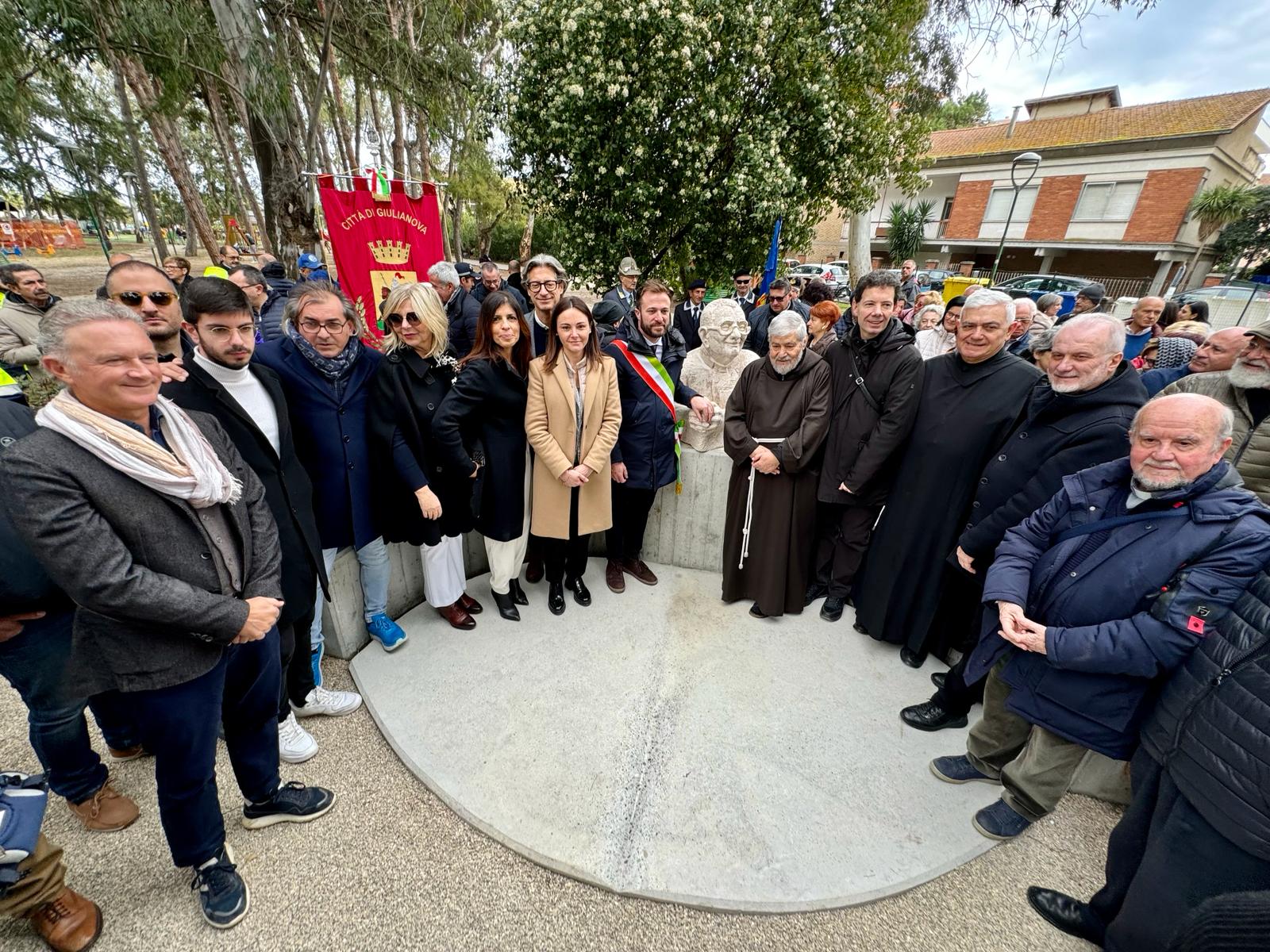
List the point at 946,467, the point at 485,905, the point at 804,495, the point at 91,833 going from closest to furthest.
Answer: the point at 485,905, the point at 91,833, the point at 946,467, the point at 804,495

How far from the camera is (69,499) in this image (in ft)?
4.34

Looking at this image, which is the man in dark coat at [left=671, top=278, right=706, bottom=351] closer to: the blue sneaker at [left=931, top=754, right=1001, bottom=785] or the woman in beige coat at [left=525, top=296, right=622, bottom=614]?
the woman in beige coat at [left=525, top=296, right=622, bottom=614]

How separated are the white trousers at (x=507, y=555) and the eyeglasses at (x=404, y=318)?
3.20ft

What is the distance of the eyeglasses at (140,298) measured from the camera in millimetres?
2094

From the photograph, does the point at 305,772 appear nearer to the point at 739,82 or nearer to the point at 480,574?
the point at 480,574

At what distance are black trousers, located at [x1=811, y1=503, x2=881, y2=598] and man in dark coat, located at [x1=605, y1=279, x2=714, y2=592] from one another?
1051 millimetres

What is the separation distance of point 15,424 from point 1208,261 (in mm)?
35389

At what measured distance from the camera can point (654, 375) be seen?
336cm

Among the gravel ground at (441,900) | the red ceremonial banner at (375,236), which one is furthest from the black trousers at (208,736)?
the red ceremonial banner at (375,236)

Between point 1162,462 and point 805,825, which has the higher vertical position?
point 1162,462

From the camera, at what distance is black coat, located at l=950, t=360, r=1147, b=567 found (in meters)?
2.16

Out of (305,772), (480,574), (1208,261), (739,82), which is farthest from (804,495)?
(1208,261)

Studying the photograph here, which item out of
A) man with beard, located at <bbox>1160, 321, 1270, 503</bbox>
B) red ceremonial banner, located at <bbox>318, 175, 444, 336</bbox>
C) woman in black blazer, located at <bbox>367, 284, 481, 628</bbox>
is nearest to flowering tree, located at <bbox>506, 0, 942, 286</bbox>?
red ceremonial banner, located at <bbox>318, 175, 444, 336</bbox>

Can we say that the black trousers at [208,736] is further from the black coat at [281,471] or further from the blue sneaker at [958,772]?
the blue sneaker at [958,772]
